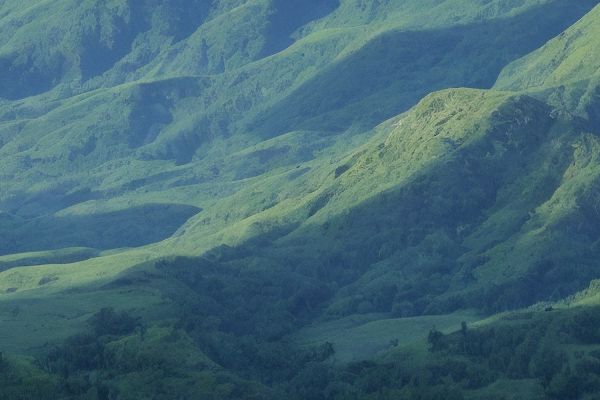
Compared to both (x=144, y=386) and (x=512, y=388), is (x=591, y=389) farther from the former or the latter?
(x=144, y=386)

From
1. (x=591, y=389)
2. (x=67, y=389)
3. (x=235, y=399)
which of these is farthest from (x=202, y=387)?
(x=591, y=389)

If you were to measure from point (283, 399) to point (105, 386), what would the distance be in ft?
72.3

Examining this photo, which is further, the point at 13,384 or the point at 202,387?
the point at 202,387

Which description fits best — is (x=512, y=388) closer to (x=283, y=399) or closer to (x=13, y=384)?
(x=283, y=399)

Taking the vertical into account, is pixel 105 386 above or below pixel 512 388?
above

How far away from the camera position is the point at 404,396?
194000mm

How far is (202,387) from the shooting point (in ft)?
650

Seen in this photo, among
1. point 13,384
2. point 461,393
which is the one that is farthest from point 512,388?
point 13,384

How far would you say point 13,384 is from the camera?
185125mm

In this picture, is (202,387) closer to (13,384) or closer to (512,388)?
(13,384)

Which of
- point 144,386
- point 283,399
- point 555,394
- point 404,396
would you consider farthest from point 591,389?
point 144,386

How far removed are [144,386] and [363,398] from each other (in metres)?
26.8

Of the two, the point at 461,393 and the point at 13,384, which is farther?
the point at 461,393

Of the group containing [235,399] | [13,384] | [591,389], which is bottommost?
[591,389]
